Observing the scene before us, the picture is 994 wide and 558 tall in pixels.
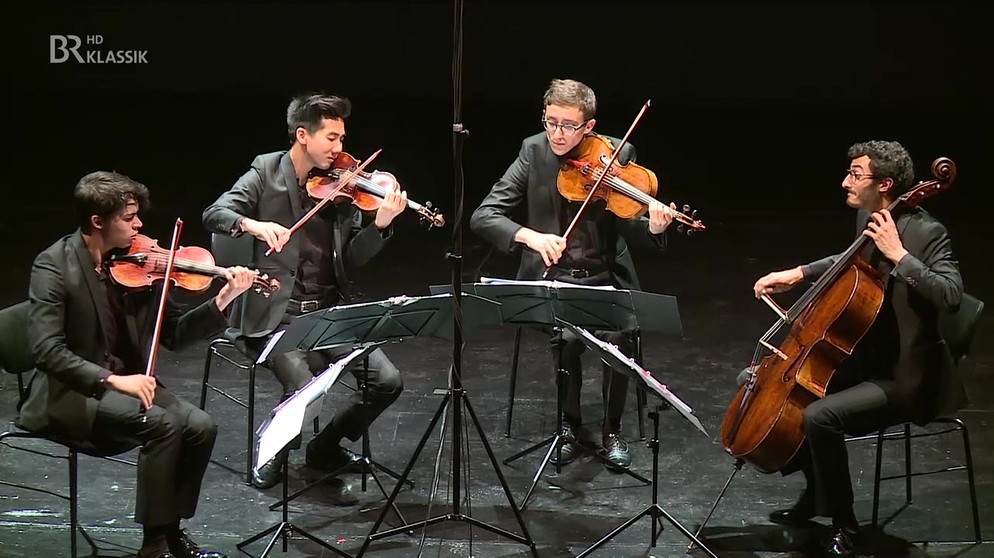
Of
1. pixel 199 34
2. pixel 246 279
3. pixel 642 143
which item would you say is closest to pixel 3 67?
pixel 199 34

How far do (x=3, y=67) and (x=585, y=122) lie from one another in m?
7.17

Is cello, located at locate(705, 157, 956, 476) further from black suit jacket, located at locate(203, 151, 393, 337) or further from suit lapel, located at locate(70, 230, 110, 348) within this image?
suit lapel, located at locate(70, 230, 110, 348)

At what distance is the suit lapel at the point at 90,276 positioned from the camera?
3594 mm

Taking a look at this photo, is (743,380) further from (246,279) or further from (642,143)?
(642,143)

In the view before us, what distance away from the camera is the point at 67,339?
359 cm

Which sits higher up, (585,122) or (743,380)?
(585,122)

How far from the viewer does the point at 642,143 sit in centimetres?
930

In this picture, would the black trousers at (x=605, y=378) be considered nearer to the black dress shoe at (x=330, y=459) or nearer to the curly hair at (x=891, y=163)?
the black dress shoe at (x=330, y=459)

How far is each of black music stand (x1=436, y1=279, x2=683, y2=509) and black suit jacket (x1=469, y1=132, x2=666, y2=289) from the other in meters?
0.78

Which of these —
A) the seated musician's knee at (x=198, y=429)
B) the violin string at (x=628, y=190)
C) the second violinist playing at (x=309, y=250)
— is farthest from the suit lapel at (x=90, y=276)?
the violin string at (x=628, y=190)

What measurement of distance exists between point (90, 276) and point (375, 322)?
0.85 m

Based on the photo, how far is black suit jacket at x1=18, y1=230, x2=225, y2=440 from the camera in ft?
11.5

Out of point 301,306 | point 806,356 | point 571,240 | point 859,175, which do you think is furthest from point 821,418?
point 301,306

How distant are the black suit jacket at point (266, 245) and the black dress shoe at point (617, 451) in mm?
→ 1129
